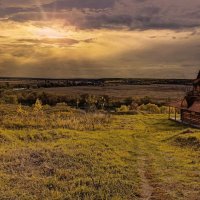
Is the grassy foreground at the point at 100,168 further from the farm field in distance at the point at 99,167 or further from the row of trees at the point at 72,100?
the row of trees at the point at 72,100

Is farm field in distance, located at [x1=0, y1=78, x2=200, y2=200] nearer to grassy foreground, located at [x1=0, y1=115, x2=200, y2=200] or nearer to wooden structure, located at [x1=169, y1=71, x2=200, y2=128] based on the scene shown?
grassy foreground, located at [x1=0, y1=115, x2=200, y2=200]

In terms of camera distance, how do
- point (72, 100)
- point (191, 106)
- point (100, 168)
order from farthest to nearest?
point (72, 100) < point (191, 106) < point (100, 168)

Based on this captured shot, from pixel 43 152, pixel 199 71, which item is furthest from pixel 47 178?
pixel 199 71

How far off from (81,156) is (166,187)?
6.69 m

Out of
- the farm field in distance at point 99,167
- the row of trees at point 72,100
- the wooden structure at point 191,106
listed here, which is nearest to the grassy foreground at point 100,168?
the farm field in distance at point 99,167

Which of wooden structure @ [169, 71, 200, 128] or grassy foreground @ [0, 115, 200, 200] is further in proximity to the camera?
wooden structure @ [169, 71, 200, 128]

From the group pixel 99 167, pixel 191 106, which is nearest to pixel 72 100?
pixel 191 106

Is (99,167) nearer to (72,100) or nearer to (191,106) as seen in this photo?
(191,106)

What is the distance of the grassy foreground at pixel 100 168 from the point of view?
14711mm

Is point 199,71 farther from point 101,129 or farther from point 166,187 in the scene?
point 166,187

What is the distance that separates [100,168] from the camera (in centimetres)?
1872

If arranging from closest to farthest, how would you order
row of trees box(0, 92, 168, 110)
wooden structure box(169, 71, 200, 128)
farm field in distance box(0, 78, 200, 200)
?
farm field in distance box(0, 78, 200, 200) < wooden structure box(169, 71, 200, 128) < row of trees box(0, 92, 168, 110)

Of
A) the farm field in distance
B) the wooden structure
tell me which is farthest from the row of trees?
the farm field in distance

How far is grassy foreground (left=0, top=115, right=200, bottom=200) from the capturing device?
48.3 feet
